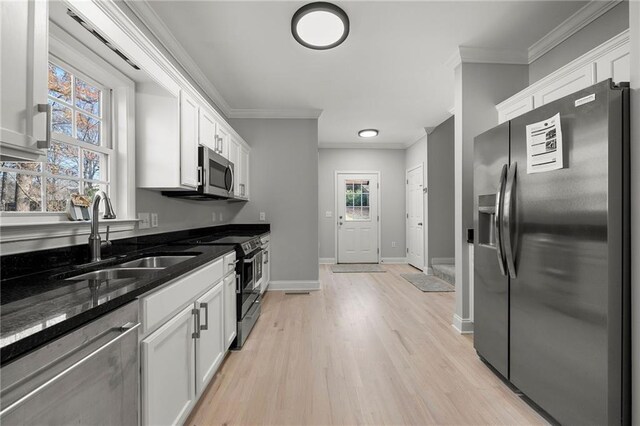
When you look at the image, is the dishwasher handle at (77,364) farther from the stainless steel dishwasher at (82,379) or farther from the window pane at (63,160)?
the window pane at (63,160)

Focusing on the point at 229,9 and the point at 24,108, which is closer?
the point at 24,108

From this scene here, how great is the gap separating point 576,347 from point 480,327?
83 centimetres

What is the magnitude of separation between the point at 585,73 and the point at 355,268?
4803mm

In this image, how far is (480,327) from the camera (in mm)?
2219

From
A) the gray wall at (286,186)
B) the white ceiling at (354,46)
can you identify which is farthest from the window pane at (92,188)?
the gray wall at (286,186)

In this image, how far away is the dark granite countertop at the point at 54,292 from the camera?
2.32 feet

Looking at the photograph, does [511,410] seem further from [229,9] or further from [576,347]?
[229,9]

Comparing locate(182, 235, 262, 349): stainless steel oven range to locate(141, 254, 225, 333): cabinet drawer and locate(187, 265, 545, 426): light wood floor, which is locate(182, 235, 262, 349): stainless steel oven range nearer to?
locate(187, 265, 545, 426): light wood floor

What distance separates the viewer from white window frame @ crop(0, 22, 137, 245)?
136 cm

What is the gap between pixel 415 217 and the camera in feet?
20.8

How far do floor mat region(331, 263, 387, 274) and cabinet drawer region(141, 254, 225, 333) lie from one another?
13.7 feet

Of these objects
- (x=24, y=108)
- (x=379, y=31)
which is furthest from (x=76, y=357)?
(x=379, y=31)

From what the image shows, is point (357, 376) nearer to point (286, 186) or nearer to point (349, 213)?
point (286, 186)

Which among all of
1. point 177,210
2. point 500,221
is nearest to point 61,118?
point 177,210
